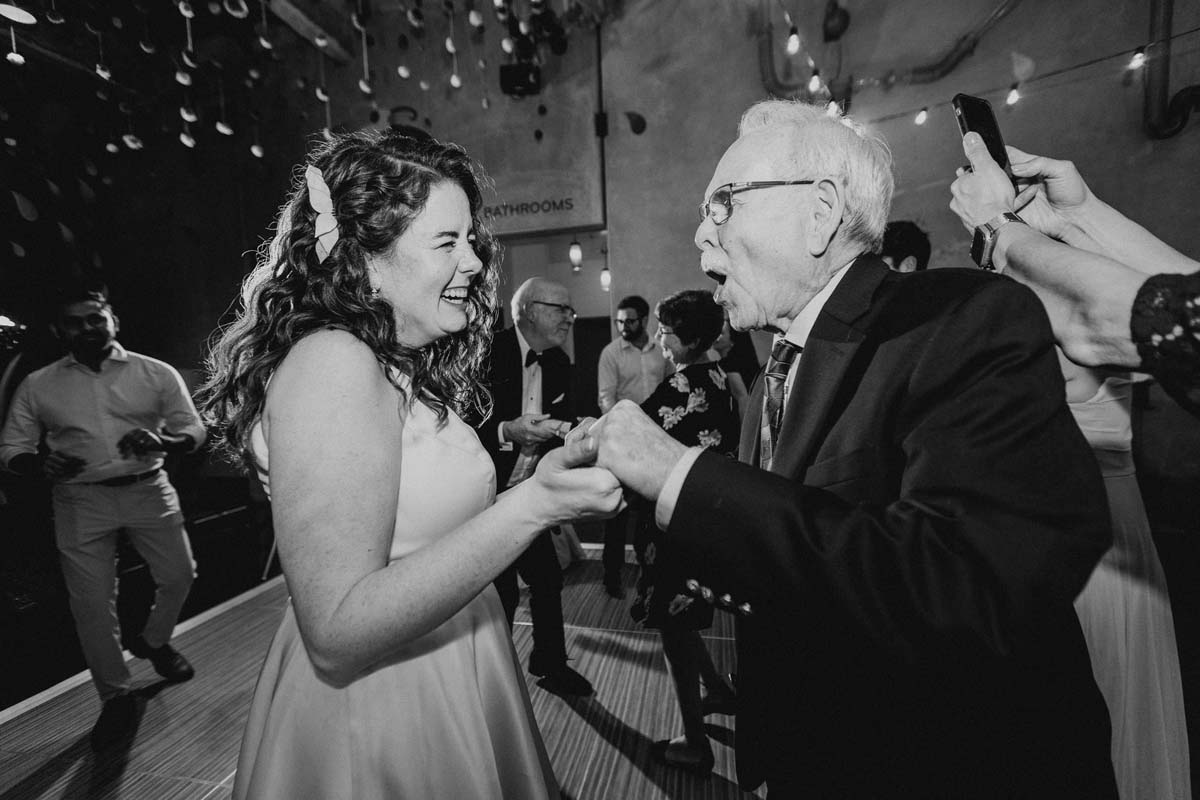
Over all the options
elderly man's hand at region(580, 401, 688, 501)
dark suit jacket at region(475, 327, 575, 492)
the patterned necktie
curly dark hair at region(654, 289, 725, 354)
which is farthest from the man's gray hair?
dark suit jacket at region(475, 327, 575, 492)

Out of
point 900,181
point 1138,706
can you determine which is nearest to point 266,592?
point 1138,706

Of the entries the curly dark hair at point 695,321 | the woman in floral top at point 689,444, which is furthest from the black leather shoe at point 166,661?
the curly dark hair at point 695,321

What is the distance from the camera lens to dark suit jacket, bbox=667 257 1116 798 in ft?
2.45

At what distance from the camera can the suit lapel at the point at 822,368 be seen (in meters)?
0.99

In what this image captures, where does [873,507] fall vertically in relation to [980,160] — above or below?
below

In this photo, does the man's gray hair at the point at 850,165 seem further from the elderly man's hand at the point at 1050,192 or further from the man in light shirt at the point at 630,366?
the man in light shirt at the point at 630,366

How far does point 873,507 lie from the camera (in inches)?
34.9

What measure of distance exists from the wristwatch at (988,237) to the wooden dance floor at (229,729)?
2333 millimetres

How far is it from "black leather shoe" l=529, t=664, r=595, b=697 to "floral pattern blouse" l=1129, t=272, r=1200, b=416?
2911 millimetres

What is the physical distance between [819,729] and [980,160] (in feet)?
4.07

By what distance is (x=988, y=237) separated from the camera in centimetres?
115

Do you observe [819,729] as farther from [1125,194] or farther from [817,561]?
[1125,194]

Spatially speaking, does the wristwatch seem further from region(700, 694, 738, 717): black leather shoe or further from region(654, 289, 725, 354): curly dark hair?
region(700, 694, 738, 717): black leather shoe

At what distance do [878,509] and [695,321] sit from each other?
6.81 feet
